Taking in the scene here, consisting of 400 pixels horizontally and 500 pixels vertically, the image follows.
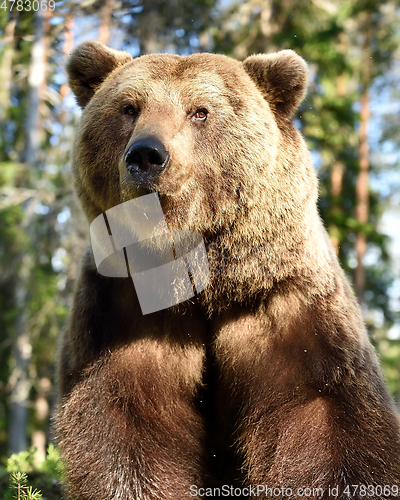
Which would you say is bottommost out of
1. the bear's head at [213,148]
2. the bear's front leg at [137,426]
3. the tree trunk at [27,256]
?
the tree trunk at [27,256]

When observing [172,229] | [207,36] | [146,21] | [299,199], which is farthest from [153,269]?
[207,36]

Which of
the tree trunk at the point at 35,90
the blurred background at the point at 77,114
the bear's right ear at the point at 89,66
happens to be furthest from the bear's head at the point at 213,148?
the tree trunk at the point at 35,90

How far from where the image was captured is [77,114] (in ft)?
39.4

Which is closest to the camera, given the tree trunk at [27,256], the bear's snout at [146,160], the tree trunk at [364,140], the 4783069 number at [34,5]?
the bear's snout at [146,160]

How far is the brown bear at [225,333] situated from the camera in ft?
10.4

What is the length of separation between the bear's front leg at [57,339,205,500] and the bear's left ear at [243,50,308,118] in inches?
68.7

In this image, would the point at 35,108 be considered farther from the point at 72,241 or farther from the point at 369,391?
the point at 369,391

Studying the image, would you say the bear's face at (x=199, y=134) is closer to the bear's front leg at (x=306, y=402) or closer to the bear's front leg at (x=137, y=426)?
the bear's front leg at (x=306, y=402)

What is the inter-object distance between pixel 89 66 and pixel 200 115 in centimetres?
103

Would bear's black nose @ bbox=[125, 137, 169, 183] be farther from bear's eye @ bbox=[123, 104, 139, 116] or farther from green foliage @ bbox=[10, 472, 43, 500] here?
green foliage @ bbox=[10, 472, 43, 500]

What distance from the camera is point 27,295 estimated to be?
13.6 meters

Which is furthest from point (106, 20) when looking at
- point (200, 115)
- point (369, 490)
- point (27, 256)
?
point (369, 490)

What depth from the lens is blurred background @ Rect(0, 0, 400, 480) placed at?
35.4ft

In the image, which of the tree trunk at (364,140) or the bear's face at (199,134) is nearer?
the bear's face at (199,134)
